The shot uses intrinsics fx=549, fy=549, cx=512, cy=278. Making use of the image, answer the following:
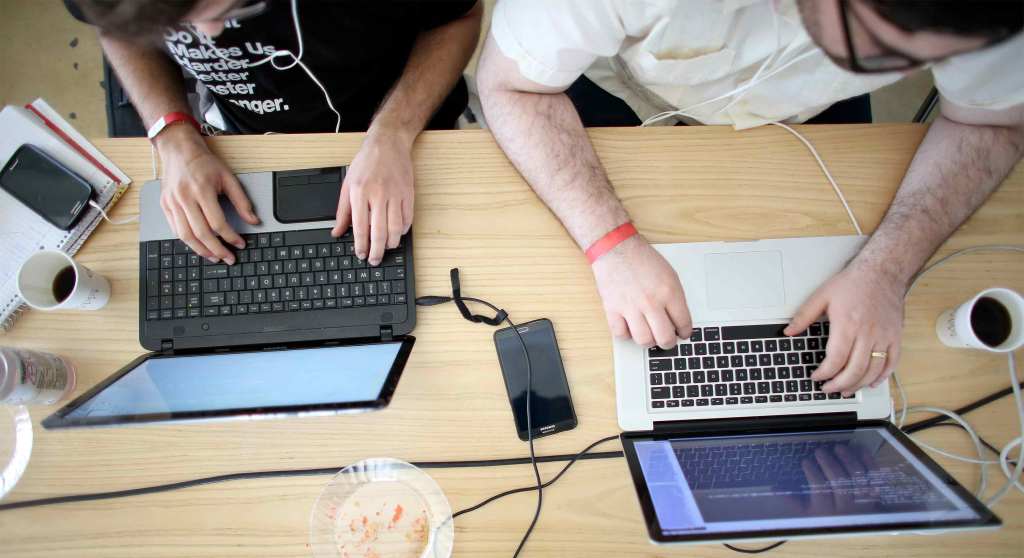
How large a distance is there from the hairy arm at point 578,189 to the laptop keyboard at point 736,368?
4 centimetres

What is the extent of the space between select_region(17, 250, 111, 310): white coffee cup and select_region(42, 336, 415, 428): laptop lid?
0.40 feet

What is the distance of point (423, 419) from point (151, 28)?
0.58 meters

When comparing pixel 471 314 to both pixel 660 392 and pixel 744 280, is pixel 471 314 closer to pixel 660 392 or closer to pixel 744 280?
pixel 660 392

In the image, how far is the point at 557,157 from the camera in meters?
0.83

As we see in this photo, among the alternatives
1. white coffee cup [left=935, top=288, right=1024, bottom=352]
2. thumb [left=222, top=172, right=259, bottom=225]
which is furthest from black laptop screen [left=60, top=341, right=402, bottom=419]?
white coffee cup [left=935, top=288, right=1024, bottom=352]

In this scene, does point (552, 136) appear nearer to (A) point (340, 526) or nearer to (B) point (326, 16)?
(B) point (326, 16)

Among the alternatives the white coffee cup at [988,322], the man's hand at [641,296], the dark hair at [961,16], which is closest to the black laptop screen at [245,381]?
the man's hand at [641,296]

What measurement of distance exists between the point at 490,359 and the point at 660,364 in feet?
0.81

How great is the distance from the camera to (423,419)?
0.79 meters

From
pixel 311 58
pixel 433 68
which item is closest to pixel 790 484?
pixel 433 68

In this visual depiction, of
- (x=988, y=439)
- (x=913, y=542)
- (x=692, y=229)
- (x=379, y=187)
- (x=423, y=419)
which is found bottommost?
(x=913, y=542)

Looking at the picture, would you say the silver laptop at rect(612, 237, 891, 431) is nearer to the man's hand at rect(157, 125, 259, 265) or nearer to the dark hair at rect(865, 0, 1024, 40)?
the dark hair at rect(865, 0, 1024, 40)

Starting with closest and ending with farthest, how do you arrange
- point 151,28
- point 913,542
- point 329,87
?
point 151,28 → point 913,542 → point 329,87

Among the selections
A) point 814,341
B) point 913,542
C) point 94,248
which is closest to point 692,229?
point 814,341
